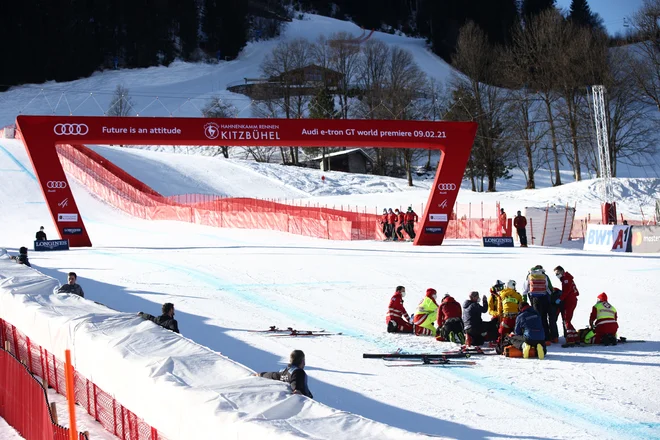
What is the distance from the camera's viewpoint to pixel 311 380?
10.4 m

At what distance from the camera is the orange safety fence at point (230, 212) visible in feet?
104

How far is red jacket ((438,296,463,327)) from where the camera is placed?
41.7 feet

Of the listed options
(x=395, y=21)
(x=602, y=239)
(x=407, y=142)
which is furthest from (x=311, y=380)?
(x=395, y=21)

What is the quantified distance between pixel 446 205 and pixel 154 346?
20417 mm

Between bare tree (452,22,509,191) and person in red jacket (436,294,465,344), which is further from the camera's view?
bare tree (452,22,509,191)

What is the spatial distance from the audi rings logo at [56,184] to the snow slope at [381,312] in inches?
97.5

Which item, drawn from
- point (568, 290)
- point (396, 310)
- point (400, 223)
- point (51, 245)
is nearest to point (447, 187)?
point (400, 223)

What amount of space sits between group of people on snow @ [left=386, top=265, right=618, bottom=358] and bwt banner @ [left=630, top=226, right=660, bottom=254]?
A: 1503cm

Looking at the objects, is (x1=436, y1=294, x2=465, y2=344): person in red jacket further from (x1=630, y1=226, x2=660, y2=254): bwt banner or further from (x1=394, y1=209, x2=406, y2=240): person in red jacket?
(x1=394, y1=209, x2=406, y2=240): person in red jacket

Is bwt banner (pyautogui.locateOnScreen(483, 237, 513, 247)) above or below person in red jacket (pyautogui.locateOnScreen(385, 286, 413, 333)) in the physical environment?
above

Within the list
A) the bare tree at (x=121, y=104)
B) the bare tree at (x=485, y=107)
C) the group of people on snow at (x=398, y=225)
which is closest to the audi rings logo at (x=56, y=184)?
the group of people on snow at (x=398, y=225)

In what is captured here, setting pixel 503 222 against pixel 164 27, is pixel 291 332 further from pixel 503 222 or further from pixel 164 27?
pixel 164 27

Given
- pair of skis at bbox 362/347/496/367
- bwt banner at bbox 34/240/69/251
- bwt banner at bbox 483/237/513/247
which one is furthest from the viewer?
bwt banner at bbox 483/237/513/247

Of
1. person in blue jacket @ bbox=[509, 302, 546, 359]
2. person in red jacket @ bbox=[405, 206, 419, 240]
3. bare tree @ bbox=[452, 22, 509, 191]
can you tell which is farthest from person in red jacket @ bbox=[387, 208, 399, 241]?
bare tree @ bbox=[452, 22, 509, 191]
